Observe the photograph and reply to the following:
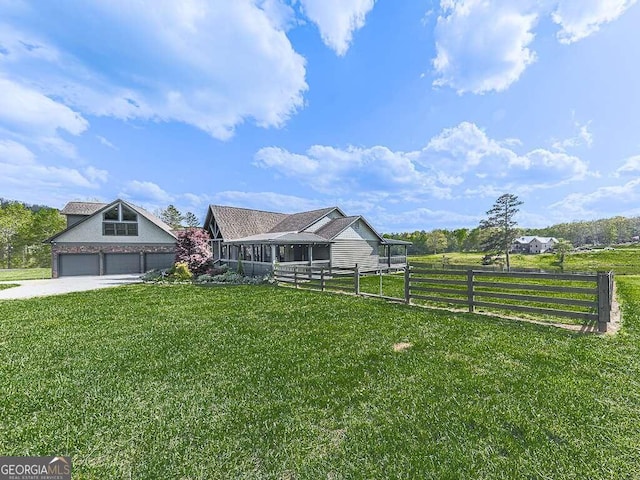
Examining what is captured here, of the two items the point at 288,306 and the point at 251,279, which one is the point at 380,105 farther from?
the point at 288,306

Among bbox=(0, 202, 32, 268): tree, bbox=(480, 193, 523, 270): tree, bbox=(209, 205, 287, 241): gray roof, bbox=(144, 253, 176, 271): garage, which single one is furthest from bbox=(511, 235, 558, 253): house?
bbox=(0, 202, 32, 268): tree

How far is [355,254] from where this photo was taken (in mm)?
21125

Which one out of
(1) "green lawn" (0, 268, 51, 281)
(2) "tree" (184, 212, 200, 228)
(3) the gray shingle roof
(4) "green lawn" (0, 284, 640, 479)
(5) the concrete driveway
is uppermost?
(2) "tree" (184, 212, 200, 228)

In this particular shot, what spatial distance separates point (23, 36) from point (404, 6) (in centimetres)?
1529

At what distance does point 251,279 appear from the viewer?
53.2 ft

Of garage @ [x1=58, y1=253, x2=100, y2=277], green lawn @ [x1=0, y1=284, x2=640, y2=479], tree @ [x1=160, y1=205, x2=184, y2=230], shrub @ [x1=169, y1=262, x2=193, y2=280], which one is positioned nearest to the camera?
green lawn @ [x1=0, y1=284, x2=640, y2=479]

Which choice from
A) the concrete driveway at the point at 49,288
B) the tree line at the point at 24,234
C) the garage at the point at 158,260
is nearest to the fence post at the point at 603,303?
the concrete driveway at the point at 49,288

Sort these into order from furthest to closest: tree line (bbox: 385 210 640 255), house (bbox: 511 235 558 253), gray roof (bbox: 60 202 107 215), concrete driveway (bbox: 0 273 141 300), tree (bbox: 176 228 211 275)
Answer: house (bbox: 511 235 558 253)
tree line (bbox: 385 210 640 255)
gray roof (bbox: 60 202 107 215)
tree (bbox: 176 228 211 275)
concrete driveway (bbox: 0 273 141 300)

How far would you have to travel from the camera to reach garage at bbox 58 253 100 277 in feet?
71.8

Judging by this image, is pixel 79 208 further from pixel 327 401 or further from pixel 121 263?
pixel 327 401

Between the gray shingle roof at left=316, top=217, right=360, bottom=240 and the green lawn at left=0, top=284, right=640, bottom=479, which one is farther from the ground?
the gray shingle roof at left=316, top=217, right=360, bottom=240

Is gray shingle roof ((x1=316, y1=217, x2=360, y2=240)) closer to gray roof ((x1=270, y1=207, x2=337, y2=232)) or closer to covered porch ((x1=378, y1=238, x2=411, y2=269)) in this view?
gray roof ((x1=270, y1=207, x2=337, y2=232))

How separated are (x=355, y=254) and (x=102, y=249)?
20.8 m

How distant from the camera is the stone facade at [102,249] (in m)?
21.6
